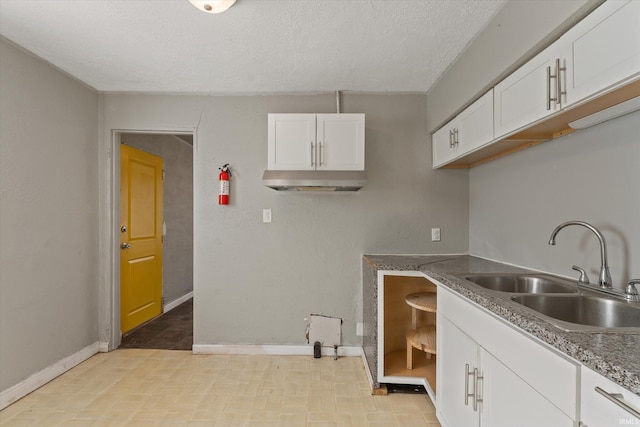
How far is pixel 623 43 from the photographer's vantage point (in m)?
1.04

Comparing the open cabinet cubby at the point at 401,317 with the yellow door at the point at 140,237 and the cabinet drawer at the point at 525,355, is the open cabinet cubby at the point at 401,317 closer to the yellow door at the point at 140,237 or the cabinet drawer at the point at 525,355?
the cabinet drawer at the point at 525,355

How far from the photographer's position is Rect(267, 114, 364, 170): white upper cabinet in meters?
2.64

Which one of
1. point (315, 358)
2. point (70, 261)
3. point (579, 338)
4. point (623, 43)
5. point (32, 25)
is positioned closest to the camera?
point (579, 338)

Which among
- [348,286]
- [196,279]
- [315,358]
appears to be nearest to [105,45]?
[196,279]

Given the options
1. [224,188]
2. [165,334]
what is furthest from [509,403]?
[165,334]

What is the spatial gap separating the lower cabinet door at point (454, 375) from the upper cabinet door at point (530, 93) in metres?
1.07

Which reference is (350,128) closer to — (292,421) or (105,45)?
(105,45)

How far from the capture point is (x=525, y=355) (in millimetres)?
1059

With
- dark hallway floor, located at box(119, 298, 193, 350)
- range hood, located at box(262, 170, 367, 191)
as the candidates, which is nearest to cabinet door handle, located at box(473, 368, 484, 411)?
range hood, located at box(262, 170, 367, 191)

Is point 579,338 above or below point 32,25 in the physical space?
below

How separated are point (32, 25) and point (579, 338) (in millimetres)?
3075

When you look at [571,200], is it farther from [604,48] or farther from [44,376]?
[44,376]

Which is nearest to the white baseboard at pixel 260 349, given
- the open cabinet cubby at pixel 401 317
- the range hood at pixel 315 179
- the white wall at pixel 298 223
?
the white wall at pixel 298 223

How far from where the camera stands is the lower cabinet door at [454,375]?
1.45 m
